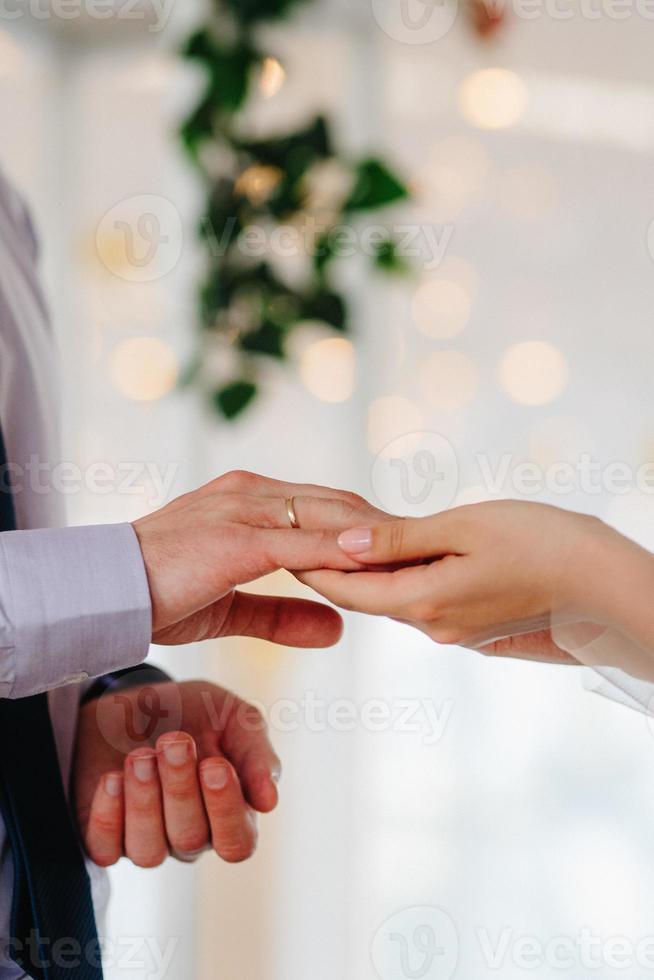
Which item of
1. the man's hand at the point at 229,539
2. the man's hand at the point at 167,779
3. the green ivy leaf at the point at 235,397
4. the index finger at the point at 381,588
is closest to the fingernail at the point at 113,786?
the man's hand at the point at 167,779

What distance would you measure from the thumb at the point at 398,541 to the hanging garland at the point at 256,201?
806mm

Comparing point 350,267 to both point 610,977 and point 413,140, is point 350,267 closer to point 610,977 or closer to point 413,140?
point 413,140

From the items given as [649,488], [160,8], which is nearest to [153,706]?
[649,488]

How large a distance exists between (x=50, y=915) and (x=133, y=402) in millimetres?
965

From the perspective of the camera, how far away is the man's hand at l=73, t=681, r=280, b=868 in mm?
713
